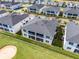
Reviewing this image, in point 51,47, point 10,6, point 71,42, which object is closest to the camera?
point 71,42

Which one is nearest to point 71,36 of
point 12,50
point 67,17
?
point 67,17

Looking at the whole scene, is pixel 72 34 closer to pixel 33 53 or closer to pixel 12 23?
pixel 33 53

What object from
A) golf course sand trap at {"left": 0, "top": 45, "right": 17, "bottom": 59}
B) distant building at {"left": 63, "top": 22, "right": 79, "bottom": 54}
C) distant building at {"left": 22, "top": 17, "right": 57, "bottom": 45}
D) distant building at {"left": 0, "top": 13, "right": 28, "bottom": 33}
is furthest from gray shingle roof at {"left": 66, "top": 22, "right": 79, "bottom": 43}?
golf course sand trap at {"left": 0, "top": 45, "right": 17, "bottom": 59}

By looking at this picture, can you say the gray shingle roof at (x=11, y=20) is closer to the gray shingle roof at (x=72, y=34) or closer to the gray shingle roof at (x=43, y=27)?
the gray shingle roof at (x=43, y=27)

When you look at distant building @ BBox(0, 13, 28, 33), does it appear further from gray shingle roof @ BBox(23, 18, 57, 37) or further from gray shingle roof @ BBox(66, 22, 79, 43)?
gray shingle roof @ BBox(66, 22, 79, 43)

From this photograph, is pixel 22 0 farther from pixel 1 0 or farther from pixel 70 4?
pixel 70 4

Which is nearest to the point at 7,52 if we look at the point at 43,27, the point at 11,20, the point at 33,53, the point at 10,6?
Answer: the point at 33,53

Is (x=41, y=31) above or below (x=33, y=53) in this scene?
above

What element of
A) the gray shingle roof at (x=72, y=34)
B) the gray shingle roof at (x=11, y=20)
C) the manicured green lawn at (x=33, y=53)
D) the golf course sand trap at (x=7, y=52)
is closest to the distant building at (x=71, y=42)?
the gray shingle roof at (x=72, y=34)
